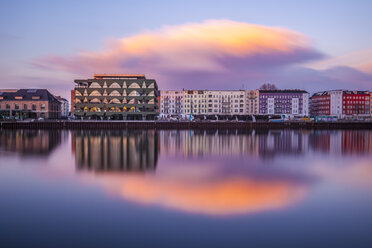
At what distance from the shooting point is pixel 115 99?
98000mm

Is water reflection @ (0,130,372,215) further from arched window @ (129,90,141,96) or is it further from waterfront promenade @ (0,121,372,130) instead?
arched window @ (129,90,141,96)

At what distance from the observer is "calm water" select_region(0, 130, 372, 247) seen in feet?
34.9

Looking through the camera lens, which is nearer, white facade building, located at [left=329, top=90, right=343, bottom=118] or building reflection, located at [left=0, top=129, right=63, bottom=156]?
building reflection, located at [left=0, top=129, right=63, bottom=156]

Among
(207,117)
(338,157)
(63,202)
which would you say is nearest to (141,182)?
(63,202)

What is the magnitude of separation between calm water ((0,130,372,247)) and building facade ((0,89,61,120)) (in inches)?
3544

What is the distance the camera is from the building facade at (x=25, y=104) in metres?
107

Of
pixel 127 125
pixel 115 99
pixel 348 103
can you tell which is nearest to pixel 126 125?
pixel 127 125

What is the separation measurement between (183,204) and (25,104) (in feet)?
362

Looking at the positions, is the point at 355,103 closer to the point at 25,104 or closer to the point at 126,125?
the point at 126,125

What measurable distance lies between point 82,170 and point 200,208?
12.7 meters

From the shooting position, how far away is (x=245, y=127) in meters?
89.0

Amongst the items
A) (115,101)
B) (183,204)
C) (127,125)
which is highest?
(115,101)

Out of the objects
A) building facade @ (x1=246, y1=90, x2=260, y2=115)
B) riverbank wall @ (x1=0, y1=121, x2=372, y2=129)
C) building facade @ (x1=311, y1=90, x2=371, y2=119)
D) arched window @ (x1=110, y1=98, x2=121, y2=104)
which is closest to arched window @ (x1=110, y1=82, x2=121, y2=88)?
arched window @ (x1=110, y1=98, x2=121, y2=104)

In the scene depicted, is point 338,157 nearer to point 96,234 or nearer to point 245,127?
point 96,234
